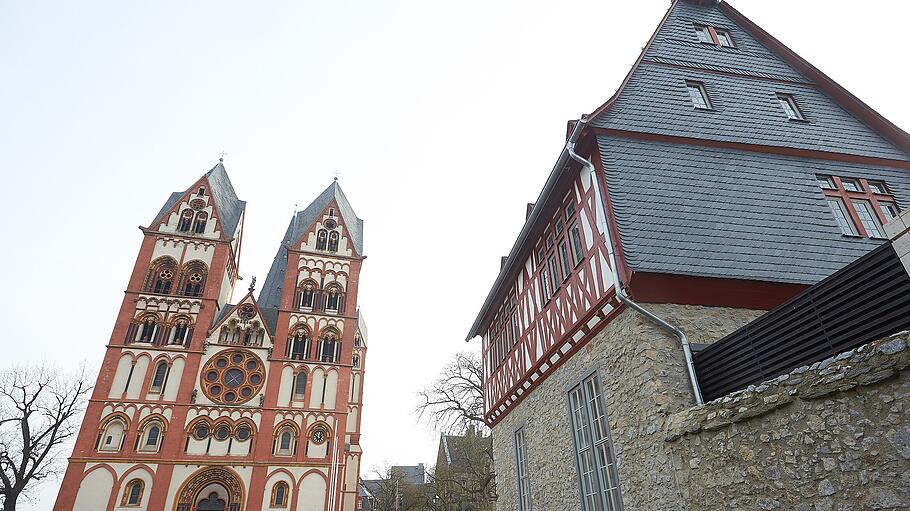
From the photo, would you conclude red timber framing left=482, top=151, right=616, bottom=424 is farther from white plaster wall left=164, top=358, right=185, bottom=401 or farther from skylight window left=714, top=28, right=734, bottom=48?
white plaster wall left=164, top=358, right=185, bottom=401

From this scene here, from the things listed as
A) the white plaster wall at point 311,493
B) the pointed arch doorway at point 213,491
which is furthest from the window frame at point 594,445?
the pointed arch doorway at point 213,491

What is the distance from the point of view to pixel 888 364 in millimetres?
3518

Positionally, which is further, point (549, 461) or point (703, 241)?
point (549, 461)

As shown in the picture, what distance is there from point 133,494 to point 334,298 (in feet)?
46.9

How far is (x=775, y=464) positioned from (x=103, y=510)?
28.7 metres

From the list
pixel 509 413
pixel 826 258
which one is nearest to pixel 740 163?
pixel 826 258

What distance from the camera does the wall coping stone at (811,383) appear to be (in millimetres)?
3520

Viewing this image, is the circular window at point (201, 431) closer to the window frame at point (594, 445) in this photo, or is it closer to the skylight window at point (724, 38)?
the window frame at point (594, 445)

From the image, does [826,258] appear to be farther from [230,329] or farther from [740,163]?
[230,329]

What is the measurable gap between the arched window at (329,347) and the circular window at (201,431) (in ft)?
22.4

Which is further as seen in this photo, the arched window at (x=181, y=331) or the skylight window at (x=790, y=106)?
the arched window at (x=181, y=331)

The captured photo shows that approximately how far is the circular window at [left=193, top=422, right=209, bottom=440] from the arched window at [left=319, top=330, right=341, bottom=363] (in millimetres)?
6841

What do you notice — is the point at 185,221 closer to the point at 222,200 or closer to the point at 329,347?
the point at 222,200

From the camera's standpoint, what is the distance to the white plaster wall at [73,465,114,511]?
75.7 feet
